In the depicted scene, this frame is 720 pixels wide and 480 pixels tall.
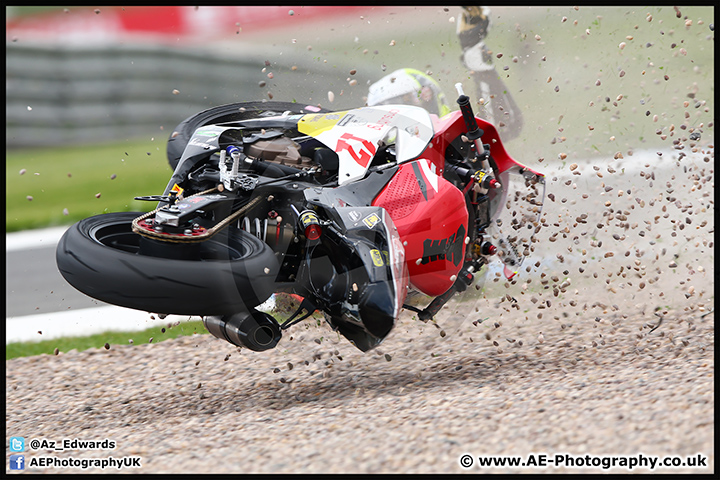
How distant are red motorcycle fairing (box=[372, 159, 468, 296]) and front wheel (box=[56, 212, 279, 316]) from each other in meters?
1.03

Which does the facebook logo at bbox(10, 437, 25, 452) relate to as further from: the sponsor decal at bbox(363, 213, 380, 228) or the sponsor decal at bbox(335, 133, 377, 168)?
the sponsor decal at bbox(335, 133, 377, 168)

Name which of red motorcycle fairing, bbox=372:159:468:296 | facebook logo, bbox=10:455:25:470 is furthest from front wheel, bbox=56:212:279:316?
facebook logo, bbox=10:455:25:470

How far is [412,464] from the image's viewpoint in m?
3.80

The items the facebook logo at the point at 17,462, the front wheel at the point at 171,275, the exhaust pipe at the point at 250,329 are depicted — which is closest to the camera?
the front wheel at the point at 171,275

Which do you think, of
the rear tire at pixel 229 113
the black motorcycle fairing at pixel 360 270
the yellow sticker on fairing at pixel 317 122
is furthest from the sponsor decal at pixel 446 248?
the rear tire at pixel 229 113

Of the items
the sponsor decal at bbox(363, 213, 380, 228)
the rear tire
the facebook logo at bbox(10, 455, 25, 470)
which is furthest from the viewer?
the rear tire

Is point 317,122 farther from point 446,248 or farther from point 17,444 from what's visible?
point 17,444

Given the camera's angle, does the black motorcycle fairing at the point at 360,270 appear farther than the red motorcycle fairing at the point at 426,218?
No

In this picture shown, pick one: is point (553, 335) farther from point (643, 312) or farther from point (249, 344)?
point (249, 344)

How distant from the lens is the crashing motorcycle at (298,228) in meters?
4.27

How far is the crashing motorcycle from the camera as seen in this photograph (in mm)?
4266

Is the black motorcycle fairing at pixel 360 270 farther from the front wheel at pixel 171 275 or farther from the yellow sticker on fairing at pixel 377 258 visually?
the front wheel at pixel 171 275

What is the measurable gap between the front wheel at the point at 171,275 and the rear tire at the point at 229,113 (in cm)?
138

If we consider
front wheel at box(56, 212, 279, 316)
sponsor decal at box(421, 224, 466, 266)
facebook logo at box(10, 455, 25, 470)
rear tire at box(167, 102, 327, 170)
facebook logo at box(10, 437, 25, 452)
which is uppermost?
rear tire at box(167, 102, 327, 170)
